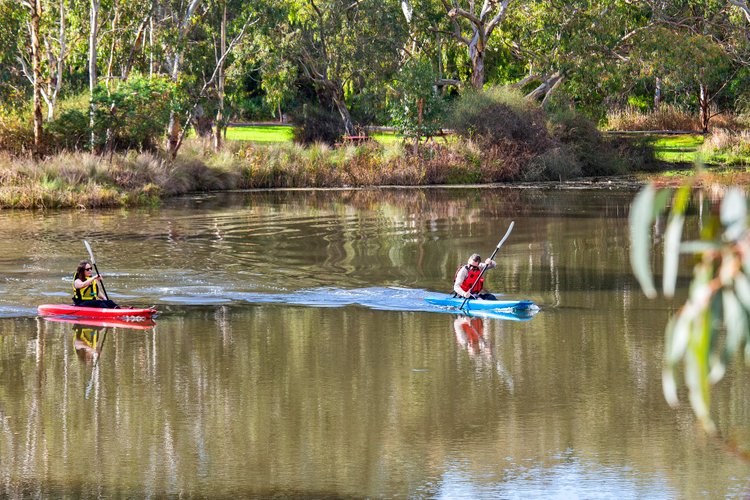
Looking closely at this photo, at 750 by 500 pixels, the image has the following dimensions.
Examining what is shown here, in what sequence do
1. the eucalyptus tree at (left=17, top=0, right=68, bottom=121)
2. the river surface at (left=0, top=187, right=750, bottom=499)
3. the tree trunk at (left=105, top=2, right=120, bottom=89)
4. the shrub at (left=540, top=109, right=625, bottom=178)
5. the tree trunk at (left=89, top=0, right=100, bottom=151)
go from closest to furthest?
the river surface at (left=0, top=187, right=750, bottom=499)
the tree trunk at (left=89, top=0, right=100, bottom=151)
the eucalyptus tree at (left=17, top=0, right=68, bottom=121)
the tree trunk at (left=105, top=2, right=120, bottom=89)
the shrub at (left=540, top=109, right=625, bottom=178)

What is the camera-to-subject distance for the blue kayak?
1947 cm

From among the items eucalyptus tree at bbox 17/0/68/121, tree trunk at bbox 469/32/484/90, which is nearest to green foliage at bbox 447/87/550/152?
tree trunk at bbox 469/32/484/90

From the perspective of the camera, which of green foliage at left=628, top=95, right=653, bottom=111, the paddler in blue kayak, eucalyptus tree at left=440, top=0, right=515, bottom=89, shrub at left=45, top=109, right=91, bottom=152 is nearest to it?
the paddler in blue kayak

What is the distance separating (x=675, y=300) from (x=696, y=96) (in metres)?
46.8

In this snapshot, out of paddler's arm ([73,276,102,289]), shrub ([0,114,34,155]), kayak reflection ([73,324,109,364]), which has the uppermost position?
shrub ([0,114,34,155])

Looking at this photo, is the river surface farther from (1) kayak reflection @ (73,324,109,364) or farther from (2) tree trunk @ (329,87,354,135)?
(2) tree trunk @ (329,87,354,135)

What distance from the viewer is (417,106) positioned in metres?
47.7

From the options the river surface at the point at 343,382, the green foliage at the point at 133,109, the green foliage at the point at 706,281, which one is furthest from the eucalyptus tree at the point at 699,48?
the green foliage at the point at 706,281

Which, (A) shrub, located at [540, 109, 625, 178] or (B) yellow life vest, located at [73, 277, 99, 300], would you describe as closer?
(B) yellow life vest, located at [73, 277, 99, 300]

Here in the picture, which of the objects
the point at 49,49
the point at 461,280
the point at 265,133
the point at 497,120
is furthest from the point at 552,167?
the point at 461,280

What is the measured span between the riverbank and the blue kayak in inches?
783

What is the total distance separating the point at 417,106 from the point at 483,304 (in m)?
28.7

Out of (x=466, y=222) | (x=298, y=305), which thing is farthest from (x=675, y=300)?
(x=466, y=222)

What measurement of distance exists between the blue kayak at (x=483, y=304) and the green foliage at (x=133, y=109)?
73.9ft
